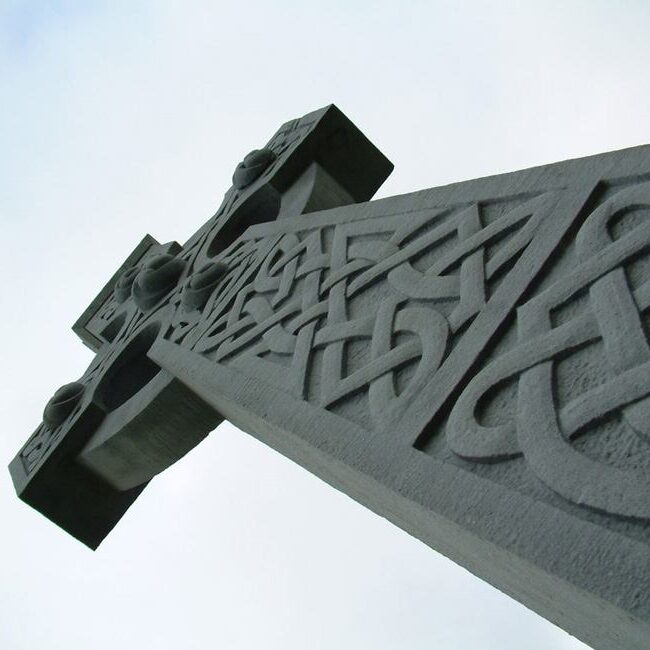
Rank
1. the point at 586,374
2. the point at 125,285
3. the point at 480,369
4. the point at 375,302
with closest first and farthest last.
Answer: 1. the point at 586,374
2. the point at 480,369
3. the point at 375,302
4. the point at 125,285

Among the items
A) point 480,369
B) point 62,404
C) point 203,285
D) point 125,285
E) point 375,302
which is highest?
point 125,285

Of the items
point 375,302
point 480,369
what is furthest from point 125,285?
point 480,369

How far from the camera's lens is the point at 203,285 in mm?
3271

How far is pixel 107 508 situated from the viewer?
12.2 feet

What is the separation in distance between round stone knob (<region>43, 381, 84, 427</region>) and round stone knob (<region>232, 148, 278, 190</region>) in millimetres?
1345

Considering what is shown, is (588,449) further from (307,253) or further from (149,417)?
(149,417)

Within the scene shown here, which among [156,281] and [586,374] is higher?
[156,281]

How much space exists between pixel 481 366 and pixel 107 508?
275cm

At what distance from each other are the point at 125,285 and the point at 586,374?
12.5 ft

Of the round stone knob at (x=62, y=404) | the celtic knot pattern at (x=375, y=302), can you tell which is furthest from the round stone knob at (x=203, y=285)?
the round stone knob at (x=62, y=404)

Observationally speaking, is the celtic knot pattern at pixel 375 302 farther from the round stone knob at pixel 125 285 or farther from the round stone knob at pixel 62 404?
the round stone knob at pixel 125 285

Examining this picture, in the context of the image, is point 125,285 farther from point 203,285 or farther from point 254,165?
point 203,285

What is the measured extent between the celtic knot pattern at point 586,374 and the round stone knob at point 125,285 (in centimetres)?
358

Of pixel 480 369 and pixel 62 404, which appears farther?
pixel 62 404
